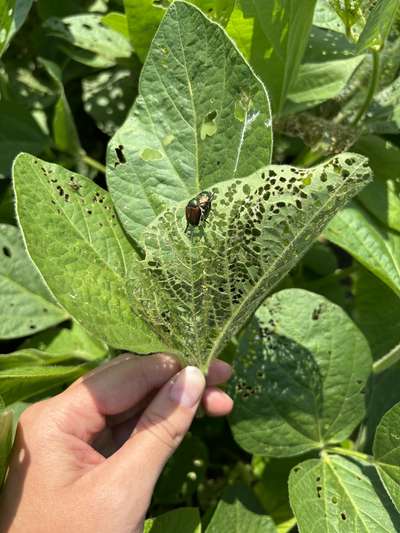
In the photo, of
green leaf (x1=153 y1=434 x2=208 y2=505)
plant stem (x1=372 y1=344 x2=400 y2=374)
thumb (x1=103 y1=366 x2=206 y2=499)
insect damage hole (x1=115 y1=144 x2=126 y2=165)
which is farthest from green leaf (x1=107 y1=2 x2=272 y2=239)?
green leaf (x1=153 y1=434 x2=208 y2=505)

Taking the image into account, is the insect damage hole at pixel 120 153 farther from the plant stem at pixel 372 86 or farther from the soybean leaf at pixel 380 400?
the soybean leaf at pixel 380 400

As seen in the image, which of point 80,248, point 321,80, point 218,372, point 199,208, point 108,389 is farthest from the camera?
point 321,80

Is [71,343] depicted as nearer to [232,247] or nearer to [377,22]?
[232,247]

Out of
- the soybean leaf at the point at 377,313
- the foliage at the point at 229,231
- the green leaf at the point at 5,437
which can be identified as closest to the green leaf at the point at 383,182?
the foliage at the point at 229,231

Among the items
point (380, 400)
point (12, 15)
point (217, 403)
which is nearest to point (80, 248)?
point (217, 403)

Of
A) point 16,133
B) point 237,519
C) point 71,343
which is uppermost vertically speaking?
point 16,133

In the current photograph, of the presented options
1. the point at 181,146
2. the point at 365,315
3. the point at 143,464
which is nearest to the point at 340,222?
the point at 365,315
